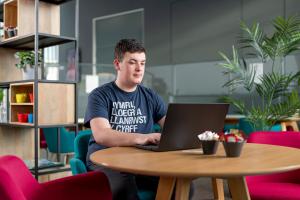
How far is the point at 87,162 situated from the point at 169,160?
83 centimetres

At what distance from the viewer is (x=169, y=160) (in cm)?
143

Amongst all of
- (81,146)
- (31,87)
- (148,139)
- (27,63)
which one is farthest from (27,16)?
(148,139)

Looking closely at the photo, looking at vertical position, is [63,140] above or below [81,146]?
below

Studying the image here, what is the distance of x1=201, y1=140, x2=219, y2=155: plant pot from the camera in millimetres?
1565

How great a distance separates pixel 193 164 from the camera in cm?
135

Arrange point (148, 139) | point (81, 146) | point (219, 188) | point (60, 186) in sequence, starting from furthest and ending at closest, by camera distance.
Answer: point (219, 188) < point (81, 146) < point (148, 139) < point (60, 186)

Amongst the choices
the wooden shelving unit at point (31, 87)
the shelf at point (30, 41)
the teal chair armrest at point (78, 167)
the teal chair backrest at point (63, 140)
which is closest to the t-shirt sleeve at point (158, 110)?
the teal chair armrest at point (78, 167)

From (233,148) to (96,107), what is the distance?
0.84m

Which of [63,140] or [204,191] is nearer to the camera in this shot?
[204,191]

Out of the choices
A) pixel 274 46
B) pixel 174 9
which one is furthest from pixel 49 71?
pixel 274 46

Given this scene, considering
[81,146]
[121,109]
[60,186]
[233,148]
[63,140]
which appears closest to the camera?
[233,148]

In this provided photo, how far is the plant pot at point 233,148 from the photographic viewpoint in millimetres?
1519

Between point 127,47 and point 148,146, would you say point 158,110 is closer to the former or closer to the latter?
point 127,47

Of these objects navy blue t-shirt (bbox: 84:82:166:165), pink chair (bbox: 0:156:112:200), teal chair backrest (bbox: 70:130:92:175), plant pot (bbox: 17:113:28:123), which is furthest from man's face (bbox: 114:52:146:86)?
plant pot (bbox: 17:113:28:123)
